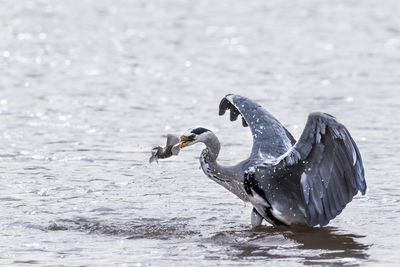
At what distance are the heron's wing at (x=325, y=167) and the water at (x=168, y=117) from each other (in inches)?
12.8

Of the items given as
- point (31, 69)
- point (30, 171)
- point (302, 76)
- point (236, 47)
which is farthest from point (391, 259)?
point (236, 47)

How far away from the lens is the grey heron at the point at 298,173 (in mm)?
9344

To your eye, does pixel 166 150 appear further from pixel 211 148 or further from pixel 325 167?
pixel 325 167

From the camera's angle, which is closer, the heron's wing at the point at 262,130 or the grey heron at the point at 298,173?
the grey heron at the point at 298,173

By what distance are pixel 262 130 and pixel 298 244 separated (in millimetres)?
1610

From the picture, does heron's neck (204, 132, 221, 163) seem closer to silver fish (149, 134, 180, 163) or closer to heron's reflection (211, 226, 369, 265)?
silver fish (149, 134, 180, 163)

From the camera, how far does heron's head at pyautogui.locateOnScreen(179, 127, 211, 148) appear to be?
10.1 meters

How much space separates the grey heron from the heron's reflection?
144 mm

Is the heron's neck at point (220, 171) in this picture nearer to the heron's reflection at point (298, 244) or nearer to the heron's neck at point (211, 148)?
the heron's neck at point (211, 148)

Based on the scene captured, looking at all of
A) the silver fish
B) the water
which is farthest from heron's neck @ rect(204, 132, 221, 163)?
the water

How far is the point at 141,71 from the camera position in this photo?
18828mm

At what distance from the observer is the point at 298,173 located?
978 cm

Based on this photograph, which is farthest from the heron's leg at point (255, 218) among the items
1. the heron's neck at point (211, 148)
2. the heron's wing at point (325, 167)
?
the heron's neck at point (211, 148)

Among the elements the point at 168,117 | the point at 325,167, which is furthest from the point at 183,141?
the point at 168,117
